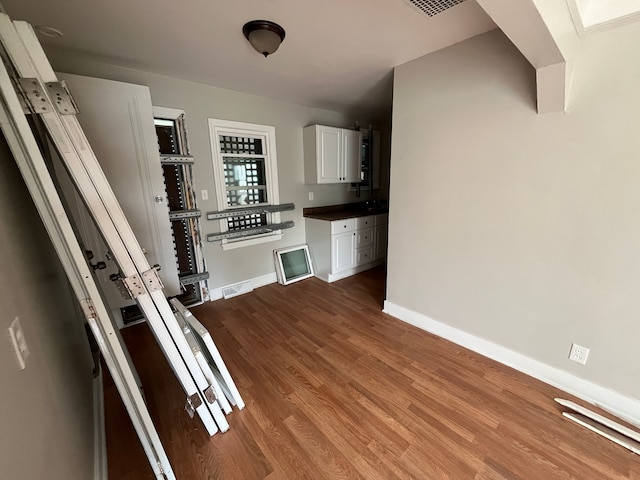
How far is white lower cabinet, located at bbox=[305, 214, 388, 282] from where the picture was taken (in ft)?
11.6

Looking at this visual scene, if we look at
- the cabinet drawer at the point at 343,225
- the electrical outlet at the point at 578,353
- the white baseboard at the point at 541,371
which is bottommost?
the white baseboard at the point at 541,371

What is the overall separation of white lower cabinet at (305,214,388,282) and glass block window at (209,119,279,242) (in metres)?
0.66

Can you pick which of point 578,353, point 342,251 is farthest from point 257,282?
point 578,353

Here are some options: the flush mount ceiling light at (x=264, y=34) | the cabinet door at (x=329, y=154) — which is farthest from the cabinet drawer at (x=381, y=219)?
the flush mount ceiling light at (x=264, y=34)

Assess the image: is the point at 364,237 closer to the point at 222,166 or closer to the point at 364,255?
the point at 364,255

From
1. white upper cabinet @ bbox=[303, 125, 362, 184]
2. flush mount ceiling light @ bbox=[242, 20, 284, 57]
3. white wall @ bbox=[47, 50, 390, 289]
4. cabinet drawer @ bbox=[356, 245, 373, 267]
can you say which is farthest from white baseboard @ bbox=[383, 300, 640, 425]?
flush mount ceiling light @ bbox=[242, 20, 284, 57]

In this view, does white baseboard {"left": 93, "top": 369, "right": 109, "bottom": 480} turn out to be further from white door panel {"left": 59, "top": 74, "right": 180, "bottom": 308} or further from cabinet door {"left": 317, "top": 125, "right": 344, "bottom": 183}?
cabinet door {"left": 317, "top": 125, "right": 344, "bottom": 183}

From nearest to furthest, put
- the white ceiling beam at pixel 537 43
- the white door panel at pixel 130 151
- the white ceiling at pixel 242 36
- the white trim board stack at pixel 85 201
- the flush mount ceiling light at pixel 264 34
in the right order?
the white trim board stack at pixel 85 201 → the white ceiling beam at pixel 537 43 → the white ceiling at pixel 242 36 → the flush mount ceiling light at pixel 264 34 → the white door panel at pixel 130 151

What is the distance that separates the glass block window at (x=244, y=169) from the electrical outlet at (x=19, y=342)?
2274mm

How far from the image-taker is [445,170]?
2.09 meters

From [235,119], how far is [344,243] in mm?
2058

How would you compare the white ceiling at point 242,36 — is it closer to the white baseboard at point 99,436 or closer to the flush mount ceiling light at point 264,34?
the flush mount ceiling light at point 264,34

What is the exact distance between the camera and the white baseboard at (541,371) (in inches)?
61.4

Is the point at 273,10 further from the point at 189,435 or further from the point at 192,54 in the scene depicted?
the point at 189,435
